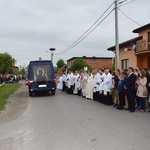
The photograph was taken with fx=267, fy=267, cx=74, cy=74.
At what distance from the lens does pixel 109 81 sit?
13.4 meters

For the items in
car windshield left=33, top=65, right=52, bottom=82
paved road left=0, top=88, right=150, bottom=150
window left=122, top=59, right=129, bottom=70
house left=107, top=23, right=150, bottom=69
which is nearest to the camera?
paved road left=0, top=88, right=150, bottom=150

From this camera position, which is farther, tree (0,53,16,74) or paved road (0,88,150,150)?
tree (0,53,16,74)

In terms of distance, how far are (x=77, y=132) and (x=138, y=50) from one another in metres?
18.6

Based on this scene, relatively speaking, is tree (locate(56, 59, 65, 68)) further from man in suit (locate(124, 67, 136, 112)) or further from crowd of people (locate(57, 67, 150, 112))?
man in suit (locate(124, 67, 136, 112))

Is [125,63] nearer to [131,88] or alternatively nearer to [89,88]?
[89,88]

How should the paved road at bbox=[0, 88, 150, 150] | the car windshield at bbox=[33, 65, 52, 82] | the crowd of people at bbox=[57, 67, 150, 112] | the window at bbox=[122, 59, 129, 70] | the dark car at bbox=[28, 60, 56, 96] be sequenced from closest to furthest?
the paved road at bbox=[0, 88, 150, 150]
the crowd of people at bbox=[57, 67, 150, 112]
the dark car at bbox=[28, 60, 56, 96]
the car windshield at bbox=[33, 65, 52, 82]
the window at bbox=[122, 59, 129, 70]

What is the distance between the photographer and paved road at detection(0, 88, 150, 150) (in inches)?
238

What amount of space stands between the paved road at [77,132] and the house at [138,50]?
14695mm

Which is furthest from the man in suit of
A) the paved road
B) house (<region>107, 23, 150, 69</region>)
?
house (<region>107, 23, 150, 69</region>)

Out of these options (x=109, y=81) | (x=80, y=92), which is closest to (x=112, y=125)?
(x=109, y=81)

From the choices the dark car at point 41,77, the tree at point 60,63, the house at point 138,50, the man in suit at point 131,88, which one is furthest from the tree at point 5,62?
the man in suit at point 131,88

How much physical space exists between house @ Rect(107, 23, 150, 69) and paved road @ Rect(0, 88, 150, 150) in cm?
1470

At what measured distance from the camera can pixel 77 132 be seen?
7.28m

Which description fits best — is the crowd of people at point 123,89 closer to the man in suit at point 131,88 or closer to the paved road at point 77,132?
the man in suit at point 131,88
